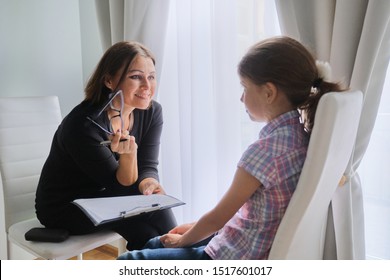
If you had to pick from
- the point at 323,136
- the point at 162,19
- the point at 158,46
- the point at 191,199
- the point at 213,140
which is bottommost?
the point at 191,199

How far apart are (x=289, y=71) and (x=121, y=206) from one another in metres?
0.64

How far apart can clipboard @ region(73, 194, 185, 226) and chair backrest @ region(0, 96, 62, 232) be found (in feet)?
1.54

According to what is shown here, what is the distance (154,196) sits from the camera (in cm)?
117

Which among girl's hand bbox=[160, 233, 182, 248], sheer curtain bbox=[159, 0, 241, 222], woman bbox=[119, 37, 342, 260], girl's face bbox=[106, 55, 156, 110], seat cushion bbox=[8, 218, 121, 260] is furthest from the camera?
sheer curtain bbox=[159, 0, 241, 222]

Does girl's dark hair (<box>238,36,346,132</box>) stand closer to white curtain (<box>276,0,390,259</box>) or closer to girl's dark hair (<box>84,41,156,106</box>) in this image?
white curtain (<box>276,0,390,259</box>)

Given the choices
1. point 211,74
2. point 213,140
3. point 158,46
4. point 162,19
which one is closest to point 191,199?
point 213,140

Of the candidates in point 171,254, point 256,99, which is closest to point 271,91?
point 256,99

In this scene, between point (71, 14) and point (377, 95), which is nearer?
point (377, 95)

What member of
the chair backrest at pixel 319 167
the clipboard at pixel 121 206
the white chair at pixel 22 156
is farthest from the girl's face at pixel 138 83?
the chair backrest at pixel 319 167

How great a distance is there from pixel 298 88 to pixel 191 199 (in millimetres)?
867

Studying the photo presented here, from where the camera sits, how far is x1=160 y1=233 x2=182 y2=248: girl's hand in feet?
3.06

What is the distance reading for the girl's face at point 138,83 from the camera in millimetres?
1252

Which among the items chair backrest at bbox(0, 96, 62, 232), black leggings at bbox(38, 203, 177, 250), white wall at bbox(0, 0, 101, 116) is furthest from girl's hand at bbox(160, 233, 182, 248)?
white wall at bbox(0, 0, 101, 116)
